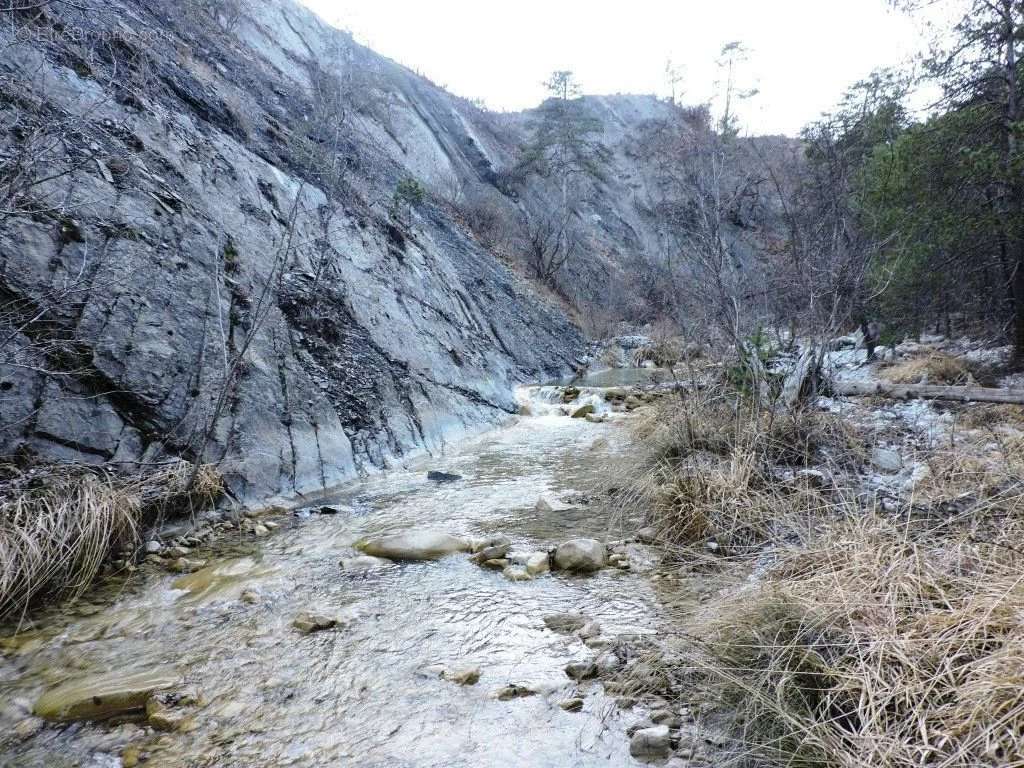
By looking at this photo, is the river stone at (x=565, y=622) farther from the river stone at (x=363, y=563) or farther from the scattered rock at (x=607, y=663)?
the river stone at (x=363, y=563)

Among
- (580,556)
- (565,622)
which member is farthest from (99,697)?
(580,556)

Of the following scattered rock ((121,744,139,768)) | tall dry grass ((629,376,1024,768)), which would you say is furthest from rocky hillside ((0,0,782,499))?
tall dry grass ((629,376,1024,768))

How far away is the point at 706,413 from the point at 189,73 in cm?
894

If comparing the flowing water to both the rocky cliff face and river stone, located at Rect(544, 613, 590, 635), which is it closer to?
river stone, located at Rect(544, 613, 590, 635)

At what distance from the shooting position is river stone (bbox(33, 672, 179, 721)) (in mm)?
2373

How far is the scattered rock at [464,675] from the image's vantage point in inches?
102

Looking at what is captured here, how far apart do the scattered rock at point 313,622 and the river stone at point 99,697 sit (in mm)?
625

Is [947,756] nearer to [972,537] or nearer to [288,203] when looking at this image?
[972,537]

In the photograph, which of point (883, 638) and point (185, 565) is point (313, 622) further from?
point (883, 638)

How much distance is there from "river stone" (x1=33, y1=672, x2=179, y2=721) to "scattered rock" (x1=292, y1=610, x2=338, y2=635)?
24.6 inches

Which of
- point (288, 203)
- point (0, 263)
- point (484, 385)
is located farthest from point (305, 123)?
point (0, 263)

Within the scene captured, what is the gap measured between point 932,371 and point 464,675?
353 inches

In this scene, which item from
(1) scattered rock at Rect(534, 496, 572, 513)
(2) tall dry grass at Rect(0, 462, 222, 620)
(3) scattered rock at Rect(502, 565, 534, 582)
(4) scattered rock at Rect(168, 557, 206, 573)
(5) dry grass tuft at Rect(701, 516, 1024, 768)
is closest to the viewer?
(5) dry grass tuft at Rect(701, 516, 1024, 768)

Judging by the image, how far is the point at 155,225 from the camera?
18.4 ft
